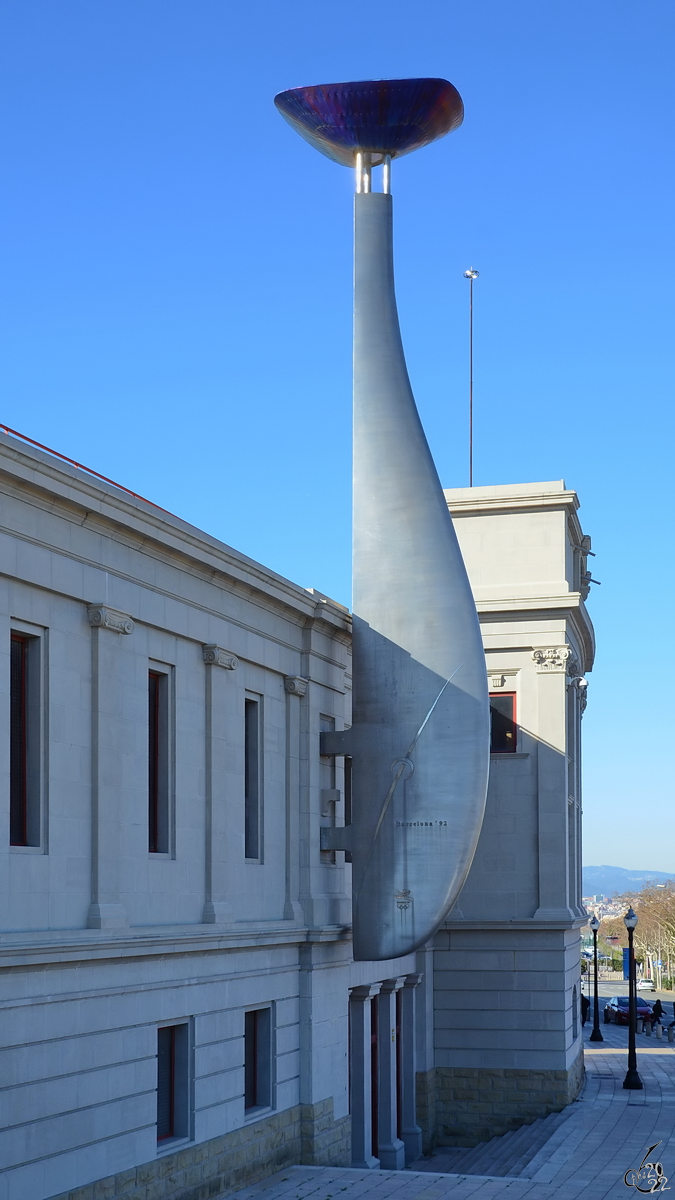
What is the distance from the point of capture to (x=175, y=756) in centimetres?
2388

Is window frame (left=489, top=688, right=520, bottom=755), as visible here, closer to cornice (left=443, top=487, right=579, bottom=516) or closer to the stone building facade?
cornice (left=443, top=487, right=579, bottom=516)

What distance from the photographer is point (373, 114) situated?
31.0m

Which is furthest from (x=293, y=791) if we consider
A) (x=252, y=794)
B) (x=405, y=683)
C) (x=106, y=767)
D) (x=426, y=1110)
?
(x=426, y=1110)

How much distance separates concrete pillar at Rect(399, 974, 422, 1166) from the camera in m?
35.0

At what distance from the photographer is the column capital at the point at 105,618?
21.3 m

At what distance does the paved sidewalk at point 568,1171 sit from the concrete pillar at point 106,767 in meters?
6.62

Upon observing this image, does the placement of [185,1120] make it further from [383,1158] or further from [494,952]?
[494,952]

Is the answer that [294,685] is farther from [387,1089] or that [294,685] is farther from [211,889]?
[387,1089]

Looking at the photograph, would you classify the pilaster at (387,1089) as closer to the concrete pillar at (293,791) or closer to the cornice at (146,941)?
the cornice at (146,941)

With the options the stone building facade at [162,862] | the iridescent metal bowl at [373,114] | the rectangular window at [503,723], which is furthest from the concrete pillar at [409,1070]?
the iridescent metal bowl at [373,114]

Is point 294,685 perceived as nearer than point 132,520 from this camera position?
No

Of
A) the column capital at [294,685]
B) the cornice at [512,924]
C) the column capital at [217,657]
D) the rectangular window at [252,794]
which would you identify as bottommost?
the cornice at [512,924]

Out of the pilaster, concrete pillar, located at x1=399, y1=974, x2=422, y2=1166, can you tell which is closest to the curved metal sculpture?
the pilaster

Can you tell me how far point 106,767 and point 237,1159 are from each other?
823cm
